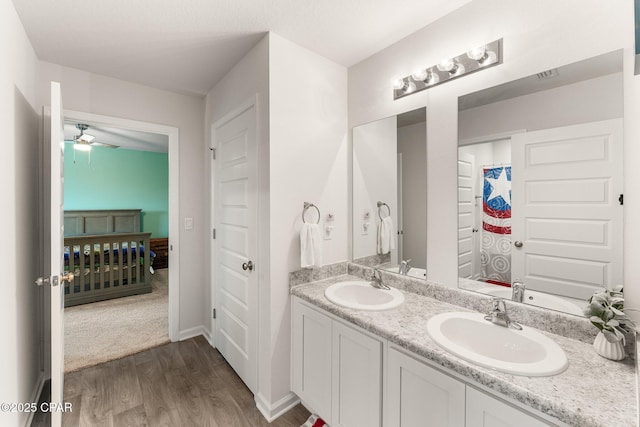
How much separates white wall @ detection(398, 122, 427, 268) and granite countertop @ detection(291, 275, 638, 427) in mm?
546

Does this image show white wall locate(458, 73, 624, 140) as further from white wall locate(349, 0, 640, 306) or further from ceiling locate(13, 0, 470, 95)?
ceiling locate(13, 0, 470, 95)

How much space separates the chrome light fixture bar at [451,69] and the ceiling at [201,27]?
0.94ft

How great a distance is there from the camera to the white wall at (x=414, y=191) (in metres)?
1.72

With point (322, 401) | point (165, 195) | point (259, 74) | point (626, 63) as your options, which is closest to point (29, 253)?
point (259, 74)

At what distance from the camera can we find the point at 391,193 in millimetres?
1953

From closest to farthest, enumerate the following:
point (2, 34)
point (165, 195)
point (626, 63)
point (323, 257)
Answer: point (626, 63), point (2, 34), point (323, 257), point (165, 195)

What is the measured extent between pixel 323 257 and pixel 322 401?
34.7 inches

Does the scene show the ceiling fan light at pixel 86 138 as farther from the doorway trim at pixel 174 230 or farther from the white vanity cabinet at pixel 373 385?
the white vanity cabinet at pixel 373 385

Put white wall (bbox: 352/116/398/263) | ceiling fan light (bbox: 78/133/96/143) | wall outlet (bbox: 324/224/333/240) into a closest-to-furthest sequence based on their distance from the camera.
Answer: white wall (bbox: 352/116/398/263)
wall outlet (bbox: 324/224/333/240)
ceiling fan light (bbox: 78/133/96/143)

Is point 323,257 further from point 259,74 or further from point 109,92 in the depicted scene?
point 109,92

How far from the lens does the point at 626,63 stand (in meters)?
1.08

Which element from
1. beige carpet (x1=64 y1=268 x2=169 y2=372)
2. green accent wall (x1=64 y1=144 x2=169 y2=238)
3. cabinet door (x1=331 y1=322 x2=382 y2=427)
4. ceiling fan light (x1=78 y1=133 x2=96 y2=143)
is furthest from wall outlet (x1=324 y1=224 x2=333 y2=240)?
green accent wall (x1=64 y1=144 x2=169 y2=238)

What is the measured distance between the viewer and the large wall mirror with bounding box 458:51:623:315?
1.13 m

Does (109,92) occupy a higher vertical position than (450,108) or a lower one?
higher
